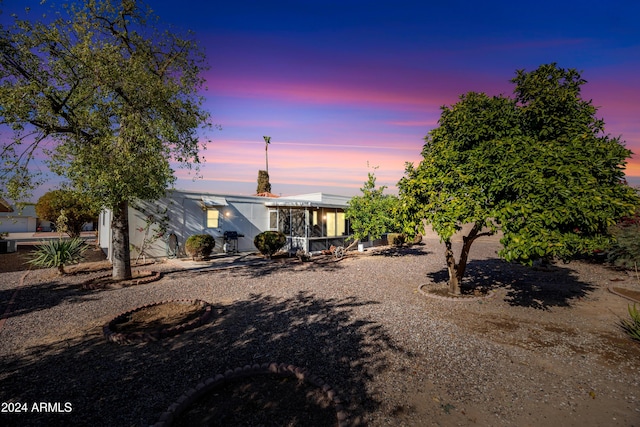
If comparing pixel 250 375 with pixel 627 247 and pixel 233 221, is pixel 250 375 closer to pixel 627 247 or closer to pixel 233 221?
pixel 233 221

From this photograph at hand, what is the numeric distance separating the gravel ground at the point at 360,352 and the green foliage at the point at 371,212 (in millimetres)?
5069

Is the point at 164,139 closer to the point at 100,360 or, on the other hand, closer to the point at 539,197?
the point at 100,360

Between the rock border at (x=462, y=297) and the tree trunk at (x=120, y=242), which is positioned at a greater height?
the tree trunk at (x=120, y=242)

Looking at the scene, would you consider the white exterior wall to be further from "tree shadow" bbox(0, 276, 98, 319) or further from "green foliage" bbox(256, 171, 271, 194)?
"green foliage" bbox(256, 171, 271, 194)

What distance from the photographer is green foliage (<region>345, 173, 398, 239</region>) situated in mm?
13875

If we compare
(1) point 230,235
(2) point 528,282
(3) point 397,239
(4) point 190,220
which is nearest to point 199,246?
(4) point 190,220

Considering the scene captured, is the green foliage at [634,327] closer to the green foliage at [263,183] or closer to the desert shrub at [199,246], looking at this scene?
the desert shrub at [199,246]

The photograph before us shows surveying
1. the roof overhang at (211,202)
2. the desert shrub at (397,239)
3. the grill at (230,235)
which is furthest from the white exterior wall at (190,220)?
the desert shrub at (397,239)

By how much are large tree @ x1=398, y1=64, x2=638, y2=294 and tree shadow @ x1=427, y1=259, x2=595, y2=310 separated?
112 inches

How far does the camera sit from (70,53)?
24.8 ft

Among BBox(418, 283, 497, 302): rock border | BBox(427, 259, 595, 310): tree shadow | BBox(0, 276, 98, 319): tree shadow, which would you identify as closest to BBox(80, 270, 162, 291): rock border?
BBox(0, 276, 98, 319): tree shadow

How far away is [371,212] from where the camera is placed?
14641 millimetres

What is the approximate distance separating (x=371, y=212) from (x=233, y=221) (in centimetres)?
795

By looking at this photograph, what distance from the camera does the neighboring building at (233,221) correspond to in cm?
1355
